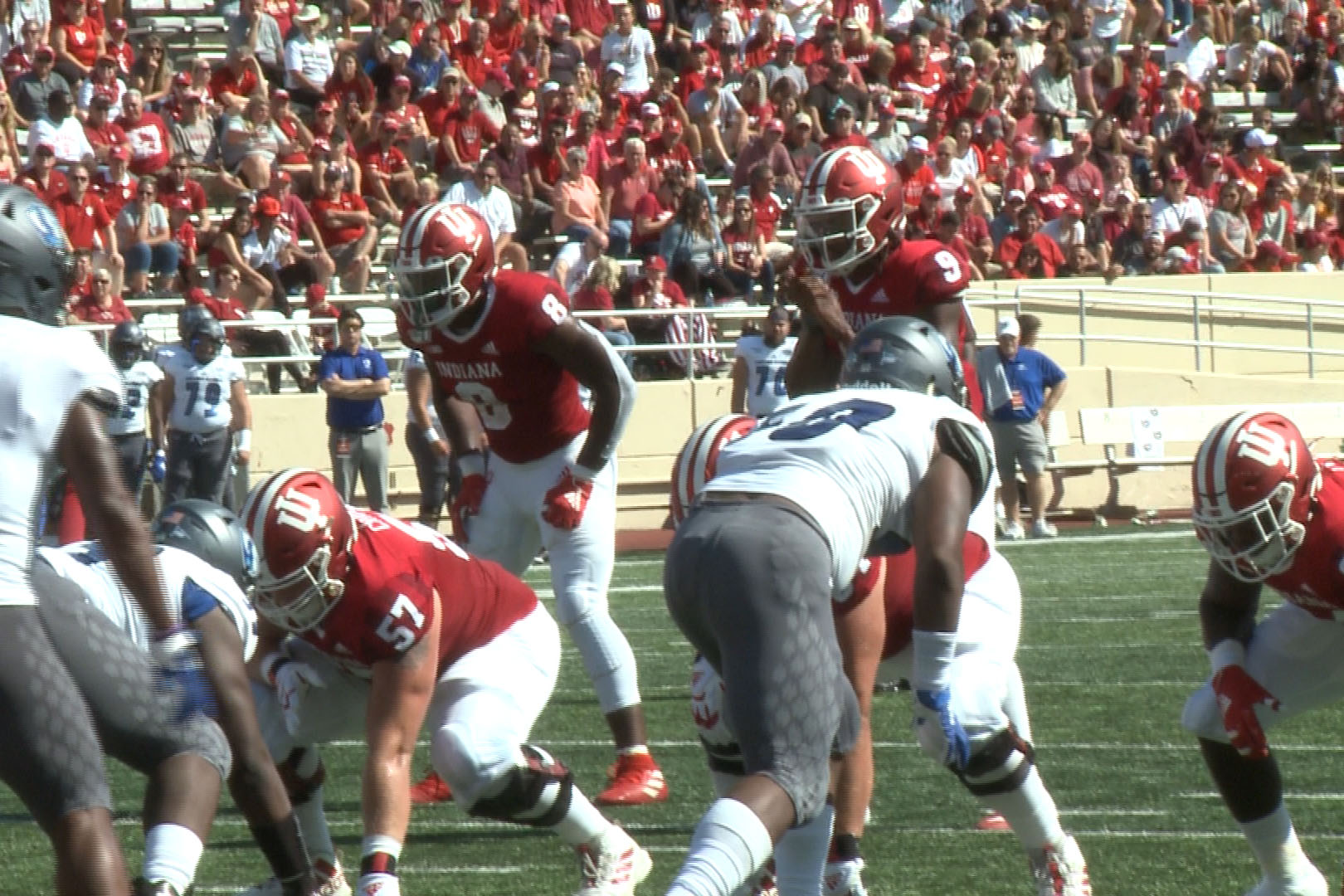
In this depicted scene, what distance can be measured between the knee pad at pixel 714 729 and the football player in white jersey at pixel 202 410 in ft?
28.2

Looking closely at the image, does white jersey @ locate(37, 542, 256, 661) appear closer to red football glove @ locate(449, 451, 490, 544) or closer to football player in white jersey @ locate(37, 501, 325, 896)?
football player in white jersey @ locate(37, 501, 325, 896)

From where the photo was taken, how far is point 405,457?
15.3 m

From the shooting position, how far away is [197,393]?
42.4 ft

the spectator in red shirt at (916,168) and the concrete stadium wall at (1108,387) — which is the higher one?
the spectator in red shirt at (916,168)

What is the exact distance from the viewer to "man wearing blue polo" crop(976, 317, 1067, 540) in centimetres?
1464

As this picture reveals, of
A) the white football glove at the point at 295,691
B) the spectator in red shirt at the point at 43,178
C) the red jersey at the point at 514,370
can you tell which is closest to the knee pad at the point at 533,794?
the white football glove at the point at 295,691

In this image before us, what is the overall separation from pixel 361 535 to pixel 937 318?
71.2 inches

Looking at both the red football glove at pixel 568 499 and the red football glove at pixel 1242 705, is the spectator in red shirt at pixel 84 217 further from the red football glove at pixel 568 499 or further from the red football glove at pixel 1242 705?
the red football glove at pixel 1242 705

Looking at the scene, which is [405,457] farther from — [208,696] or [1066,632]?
[208,696]

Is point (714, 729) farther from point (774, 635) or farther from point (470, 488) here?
point (470, 488)

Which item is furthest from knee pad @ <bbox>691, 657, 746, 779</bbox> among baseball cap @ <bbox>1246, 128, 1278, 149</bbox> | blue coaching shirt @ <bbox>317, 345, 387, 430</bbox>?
baseball cap @ <bbox>1246, 128, 1278, 149</bbox>

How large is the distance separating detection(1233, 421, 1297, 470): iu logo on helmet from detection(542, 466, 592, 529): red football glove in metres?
2.31

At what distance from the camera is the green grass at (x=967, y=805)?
5137 millimetres

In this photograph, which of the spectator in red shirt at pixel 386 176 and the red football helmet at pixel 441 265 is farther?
the spectator in red shirt at pixel 386 176
